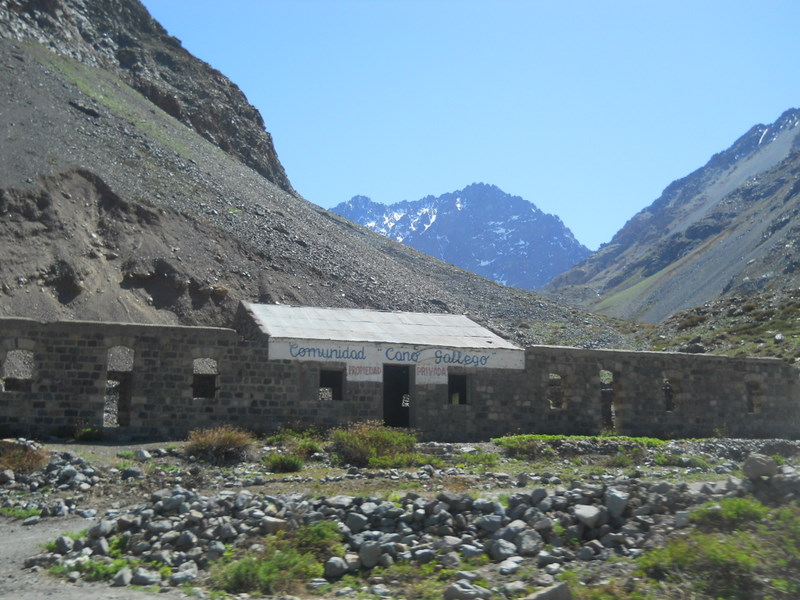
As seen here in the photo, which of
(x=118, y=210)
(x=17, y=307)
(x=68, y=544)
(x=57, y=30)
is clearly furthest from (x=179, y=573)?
(x=57, y=30)

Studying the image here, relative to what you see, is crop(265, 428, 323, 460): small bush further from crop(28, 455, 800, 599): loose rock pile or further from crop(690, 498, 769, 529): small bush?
crop(690, 498, 769, 529): small bush

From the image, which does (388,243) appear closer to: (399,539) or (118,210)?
(118,210)

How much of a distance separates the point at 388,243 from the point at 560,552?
7282cm

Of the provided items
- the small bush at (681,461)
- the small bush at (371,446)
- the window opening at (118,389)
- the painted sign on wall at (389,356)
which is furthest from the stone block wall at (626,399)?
the window opening at (118,389)

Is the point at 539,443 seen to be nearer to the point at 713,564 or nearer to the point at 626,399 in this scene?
the point at 626,399

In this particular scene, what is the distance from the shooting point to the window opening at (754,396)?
26.1 m

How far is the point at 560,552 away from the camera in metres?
9.35

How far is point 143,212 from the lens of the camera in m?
40.8

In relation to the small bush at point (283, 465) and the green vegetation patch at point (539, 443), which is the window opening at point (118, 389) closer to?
the small bush at point (283, 465)

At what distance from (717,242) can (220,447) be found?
100732 mm

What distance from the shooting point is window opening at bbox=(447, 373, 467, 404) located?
24422 mm

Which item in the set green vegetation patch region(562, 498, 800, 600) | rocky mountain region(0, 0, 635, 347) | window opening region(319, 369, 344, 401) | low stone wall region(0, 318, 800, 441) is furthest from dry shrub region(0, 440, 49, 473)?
rocky mountain region(0, 0, 635, 347)

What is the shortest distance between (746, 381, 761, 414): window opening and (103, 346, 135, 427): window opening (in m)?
18.6

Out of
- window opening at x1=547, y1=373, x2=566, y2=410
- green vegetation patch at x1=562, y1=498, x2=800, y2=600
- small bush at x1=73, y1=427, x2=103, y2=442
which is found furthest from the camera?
window opening at x1=547, y1=373, x2=566, y2=410
